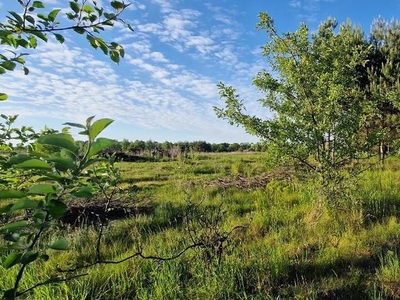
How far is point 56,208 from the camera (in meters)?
1.05

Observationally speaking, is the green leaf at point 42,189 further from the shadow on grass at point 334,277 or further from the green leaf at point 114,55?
the shadow on grass at point 334,277

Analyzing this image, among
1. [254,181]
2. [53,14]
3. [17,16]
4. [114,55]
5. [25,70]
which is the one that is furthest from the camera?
[254,181]

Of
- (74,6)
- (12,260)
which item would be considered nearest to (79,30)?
(74,6)

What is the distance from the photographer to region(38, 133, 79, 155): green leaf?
0.96 m

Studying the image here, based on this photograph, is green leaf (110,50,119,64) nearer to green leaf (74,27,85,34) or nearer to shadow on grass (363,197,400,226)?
green leaf (74,27,85,34)

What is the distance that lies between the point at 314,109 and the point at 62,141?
5826 mm

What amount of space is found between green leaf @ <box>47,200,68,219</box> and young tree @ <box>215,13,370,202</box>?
5593 millimetres

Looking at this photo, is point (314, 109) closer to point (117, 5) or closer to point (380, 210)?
point (380, 210)

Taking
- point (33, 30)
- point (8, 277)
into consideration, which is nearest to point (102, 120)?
point (33, 30)

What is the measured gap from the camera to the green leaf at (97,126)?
99cm

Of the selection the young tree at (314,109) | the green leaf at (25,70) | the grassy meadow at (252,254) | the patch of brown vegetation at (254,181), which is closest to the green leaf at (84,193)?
the green leaf at (25,70)

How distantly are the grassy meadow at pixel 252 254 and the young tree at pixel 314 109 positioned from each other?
1.61 feet

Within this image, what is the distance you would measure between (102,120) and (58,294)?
11.2ft

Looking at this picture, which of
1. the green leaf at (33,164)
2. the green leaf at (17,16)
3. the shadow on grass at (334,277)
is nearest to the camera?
the green leaf at (33,164)
